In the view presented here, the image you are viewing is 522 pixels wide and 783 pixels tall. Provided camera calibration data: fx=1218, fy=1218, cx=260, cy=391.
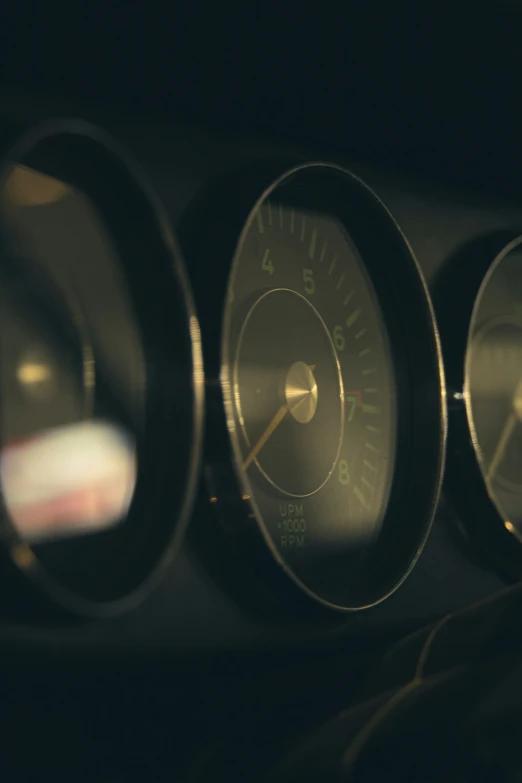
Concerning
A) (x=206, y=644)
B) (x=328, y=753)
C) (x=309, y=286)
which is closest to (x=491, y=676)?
(x=328, y=753)

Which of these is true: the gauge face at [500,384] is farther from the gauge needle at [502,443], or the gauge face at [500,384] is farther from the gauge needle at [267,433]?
the gauge needle at [267,433]

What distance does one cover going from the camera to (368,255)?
4.16 ft

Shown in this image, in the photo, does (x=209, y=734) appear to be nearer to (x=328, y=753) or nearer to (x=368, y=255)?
(x=328, y=753)

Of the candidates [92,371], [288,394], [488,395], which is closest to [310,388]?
[288,394]

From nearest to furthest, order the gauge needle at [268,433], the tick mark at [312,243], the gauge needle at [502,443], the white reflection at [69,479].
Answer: the white reflection at [69,479]
the gauge needle at [268,433]
the tick mark at [312,243]
the gauge needle at [502,443]

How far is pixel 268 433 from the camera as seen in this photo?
108 cm

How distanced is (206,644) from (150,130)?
44cm

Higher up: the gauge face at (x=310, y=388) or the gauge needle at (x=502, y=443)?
the gauge face at (x=310, y=388)

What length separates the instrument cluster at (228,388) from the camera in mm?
846

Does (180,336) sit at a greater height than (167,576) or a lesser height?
greater

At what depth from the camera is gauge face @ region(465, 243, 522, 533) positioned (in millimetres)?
1458

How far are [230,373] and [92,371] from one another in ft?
0.53

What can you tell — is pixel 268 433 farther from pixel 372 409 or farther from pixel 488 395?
pixel 488 395

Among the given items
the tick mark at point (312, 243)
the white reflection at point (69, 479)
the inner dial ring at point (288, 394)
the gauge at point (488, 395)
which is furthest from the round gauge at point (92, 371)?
the gauge at point (488, 395)
